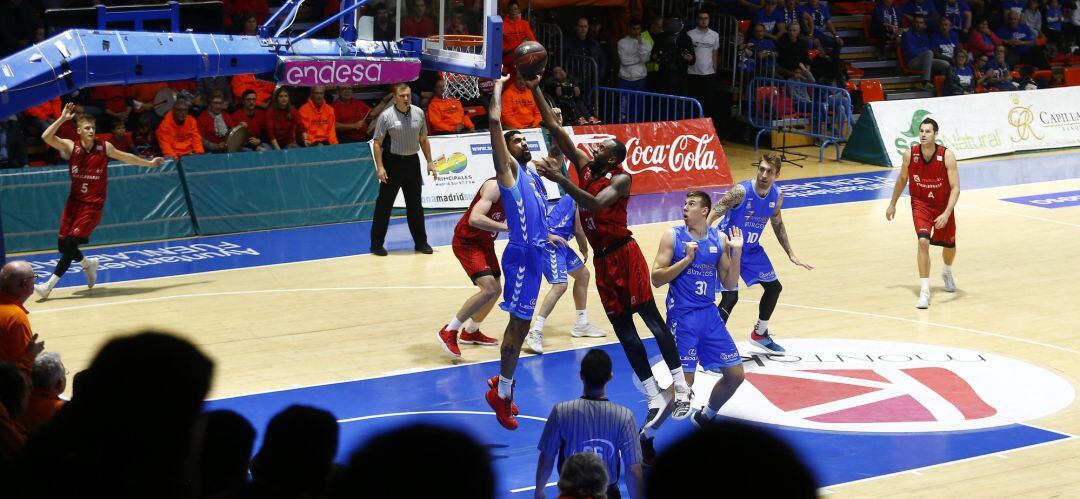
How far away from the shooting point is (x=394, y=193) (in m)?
15.6

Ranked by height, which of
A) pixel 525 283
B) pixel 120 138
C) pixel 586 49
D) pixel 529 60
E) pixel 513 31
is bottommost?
pixel 525 283

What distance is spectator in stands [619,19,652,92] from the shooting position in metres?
22.8

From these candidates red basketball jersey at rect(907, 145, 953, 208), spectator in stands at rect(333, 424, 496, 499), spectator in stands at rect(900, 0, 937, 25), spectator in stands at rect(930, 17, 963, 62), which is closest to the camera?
spectator in stands at rect(333, 424, 496, 499)

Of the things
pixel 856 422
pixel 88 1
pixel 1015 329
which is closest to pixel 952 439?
pixel 856 422

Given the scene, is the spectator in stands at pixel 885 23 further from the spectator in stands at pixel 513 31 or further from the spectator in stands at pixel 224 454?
the spectator in stands at pixel 224 454

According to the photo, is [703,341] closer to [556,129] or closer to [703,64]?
[556,129]

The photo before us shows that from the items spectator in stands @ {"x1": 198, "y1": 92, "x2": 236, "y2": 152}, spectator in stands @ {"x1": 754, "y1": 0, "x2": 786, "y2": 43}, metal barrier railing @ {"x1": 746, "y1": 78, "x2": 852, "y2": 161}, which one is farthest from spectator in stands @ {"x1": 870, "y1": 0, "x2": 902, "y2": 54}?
spectator in stands @ {"x1": 198, "y1": 92, "x2": 236, "y2": 152}

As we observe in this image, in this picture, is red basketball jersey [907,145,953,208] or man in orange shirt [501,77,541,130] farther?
man in orange shirt [501,77,541,130]

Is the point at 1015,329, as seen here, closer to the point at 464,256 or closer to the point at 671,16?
the point at 464,256

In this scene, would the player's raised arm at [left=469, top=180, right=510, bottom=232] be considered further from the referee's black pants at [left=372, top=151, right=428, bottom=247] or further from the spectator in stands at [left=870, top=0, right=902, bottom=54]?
the spectator in stands at [left=870, top=0, right=902, bottom=54]

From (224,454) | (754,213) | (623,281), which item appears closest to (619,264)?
(623,281)

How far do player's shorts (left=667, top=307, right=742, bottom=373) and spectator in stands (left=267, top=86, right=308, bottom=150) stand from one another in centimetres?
999

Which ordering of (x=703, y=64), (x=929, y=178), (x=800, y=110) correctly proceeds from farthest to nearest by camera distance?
(x=800, y=110), (x=703, y=64), (x=929, y=178)

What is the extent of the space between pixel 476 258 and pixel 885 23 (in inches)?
718
